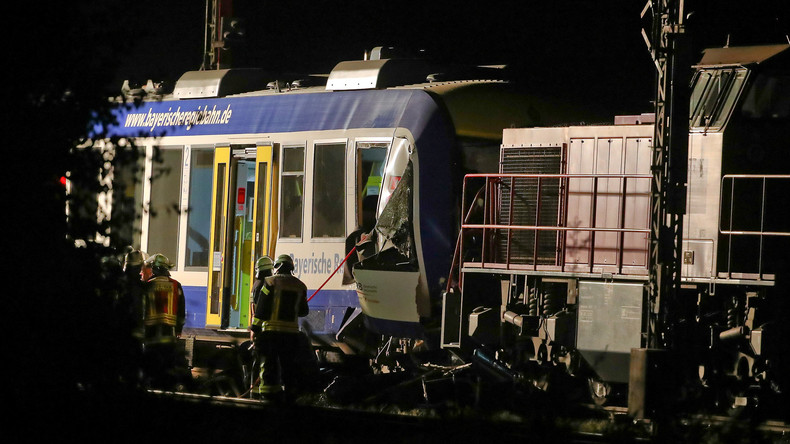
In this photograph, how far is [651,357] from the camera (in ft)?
40.1

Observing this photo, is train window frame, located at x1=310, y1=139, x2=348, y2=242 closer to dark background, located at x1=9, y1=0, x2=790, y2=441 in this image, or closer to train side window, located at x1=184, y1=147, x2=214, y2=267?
train side window, located at x1=184, y1=147, x2=214, y2=267

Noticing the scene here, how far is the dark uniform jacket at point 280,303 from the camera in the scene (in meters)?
13.7

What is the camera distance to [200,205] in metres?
18.1

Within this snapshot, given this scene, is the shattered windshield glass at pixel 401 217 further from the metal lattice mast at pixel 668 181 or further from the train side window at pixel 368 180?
the metal lattice mast at pixel 668 181

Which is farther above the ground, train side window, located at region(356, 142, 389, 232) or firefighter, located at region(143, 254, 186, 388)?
train side window, located at region(356, 142, 389, 232)

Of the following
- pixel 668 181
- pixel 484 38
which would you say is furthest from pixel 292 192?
pixel 484 38

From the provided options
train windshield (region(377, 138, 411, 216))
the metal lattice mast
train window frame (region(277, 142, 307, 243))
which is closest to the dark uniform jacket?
train windshield (region(377, 138, 411, 216))

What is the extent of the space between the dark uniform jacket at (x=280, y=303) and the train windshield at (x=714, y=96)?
4.56 m

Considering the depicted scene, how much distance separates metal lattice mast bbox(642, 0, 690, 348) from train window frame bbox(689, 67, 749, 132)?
1322 mm

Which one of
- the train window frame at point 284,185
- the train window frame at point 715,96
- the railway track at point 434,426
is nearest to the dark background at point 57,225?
the railway track at point 434,426

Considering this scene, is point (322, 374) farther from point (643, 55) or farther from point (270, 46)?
point (270, 46)

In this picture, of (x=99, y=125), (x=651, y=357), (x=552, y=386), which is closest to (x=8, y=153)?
(x=99, y=125)

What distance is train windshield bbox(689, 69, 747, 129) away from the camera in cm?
1366

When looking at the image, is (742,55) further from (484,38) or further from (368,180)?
(484,38)
